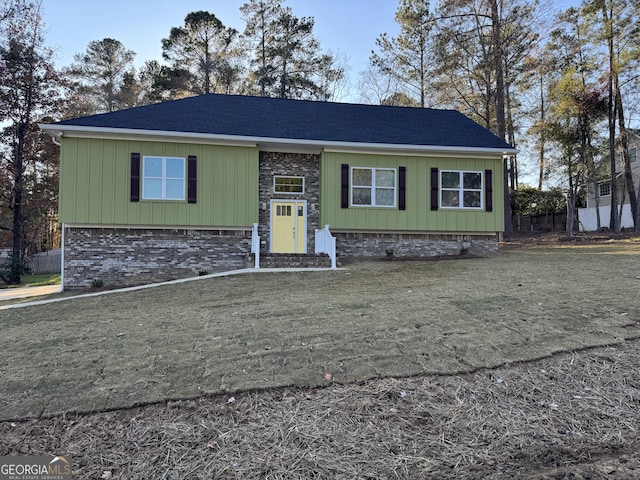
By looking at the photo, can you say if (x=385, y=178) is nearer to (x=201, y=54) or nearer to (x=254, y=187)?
(x=254, y=187)

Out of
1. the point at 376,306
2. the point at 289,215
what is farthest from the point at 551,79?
the point at 376,306

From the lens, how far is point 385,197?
12.8m

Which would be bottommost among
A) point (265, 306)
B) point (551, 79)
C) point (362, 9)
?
point (265, 306)

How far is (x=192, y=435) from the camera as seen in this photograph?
9.55 ft

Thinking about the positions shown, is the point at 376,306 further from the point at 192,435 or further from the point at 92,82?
the point at 92,82

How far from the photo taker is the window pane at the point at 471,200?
43.1 feet

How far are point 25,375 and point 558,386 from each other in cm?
487

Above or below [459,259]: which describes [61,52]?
above

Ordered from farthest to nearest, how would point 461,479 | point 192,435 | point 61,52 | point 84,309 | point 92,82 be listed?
1. point 92,82
2. point 61,52
3. point 84,309
4. point 192,435
5. point 461,479

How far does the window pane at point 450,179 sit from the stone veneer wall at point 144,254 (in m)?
6.49

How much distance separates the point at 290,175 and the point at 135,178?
4.46 metres

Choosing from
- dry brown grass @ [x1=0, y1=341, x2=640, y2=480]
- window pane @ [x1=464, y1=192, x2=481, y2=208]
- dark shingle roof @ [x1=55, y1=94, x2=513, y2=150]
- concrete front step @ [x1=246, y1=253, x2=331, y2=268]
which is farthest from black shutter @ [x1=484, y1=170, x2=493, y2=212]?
dry brown grass @ [x1=0, y1=341, x2=640, y2=480]

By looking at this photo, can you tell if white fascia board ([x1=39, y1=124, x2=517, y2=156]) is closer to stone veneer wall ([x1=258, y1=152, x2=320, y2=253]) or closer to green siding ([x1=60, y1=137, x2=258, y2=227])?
green siding ([x1=60, y1=137, x2=258, y2=227])

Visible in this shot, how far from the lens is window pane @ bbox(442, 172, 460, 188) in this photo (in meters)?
13.1
